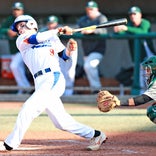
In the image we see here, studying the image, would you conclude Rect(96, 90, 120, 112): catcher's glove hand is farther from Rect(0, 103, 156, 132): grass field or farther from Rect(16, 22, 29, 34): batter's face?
Rect(0, 103, 156, 132): grass field

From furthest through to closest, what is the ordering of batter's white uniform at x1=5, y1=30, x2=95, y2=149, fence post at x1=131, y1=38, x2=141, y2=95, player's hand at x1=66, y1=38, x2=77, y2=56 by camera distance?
fence post at x1=131, y1=38, x2=141, y2=95 → player's hand at x1=66, y1=38, x2=77, y2=56 → batter's white uniform at x1=5, y1=30, x2=95, y2=149

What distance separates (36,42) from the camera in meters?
6.19

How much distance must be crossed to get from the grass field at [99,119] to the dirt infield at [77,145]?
1.24 feet

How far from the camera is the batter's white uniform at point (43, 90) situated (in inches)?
239

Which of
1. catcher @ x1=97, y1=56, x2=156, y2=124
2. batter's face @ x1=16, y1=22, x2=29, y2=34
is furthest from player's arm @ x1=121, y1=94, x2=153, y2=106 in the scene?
batter's face @ x1=16, y1=22, x2=29, y2=34

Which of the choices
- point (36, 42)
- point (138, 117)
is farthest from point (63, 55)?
point (138, 117)

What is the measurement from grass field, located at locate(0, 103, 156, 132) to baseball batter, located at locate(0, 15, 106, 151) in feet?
5.14

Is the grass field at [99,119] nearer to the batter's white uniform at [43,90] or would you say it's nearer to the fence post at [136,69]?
the fence post at [136,69]

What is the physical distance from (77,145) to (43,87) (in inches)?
34.1

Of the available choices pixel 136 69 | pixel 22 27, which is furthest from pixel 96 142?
pixel 136 69

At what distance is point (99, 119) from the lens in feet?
28.3

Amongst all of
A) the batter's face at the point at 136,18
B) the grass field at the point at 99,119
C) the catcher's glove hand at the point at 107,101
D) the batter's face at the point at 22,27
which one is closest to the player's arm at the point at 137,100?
the catcher's glove hand at the point at 107,101

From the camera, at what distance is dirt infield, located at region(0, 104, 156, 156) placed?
6141mm

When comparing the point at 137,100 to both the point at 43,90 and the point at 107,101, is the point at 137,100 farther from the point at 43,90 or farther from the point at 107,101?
the point at 43,90
